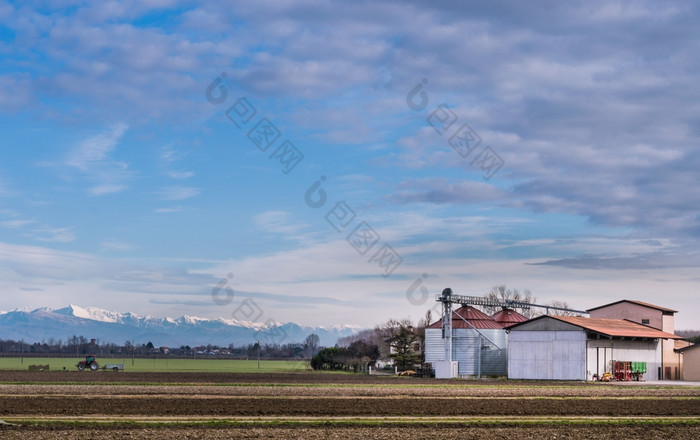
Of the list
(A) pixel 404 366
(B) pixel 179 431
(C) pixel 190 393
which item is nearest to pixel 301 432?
(B) pixel 179 431

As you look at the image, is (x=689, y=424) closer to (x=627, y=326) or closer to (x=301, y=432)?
(x=301, y=432)

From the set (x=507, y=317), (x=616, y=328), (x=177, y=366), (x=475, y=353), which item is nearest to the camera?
(x=616, y=328)

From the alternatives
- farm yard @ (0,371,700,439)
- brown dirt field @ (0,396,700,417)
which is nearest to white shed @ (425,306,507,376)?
farm yard @ (0,371,700,439)

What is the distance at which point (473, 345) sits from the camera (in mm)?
88938

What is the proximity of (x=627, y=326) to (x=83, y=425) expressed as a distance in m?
64.8

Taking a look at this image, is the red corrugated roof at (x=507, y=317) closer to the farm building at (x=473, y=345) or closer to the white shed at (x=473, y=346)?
the farm building at (x=473, y=345)

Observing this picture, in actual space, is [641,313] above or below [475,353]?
above

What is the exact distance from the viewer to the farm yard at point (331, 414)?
26547mm

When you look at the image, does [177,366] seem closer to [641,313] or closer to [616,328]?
[641,313]

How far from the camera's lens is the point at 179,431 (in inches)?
1029

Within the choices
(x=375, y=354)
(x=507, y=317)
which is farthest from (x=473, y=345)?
(x=375, y=354)

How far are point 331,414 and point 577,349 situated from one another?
4492 centimetres

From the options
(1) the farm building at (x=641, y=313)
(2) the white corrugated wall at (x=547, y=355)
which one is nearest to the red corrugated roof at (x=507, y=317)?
(1) the farm building at (x=641, y=313)

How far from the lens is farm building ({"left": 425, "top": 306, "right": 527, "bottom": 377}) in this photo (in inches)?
3482
